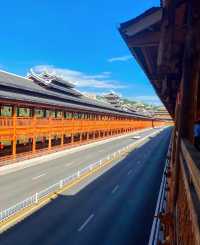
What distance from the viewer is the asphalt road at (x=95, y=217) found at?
51.7ft

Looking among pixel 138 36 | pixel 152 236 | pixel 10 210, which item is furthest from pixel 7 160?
pixel 138 36

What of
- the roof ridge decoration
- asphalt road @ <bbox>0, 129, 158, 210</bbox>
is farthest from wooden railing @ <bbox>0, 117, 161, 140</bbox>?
the roof ridge decoration

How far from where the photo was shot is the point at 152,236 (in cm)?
1576

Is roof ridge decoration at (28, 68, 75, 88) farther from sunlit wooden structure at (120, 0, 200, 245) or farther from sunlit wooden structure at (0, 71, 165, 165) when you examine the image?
sunlit wooden structure at (120, 0, 200, 245)

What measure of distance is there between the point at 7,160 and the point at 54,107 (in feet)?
44.4

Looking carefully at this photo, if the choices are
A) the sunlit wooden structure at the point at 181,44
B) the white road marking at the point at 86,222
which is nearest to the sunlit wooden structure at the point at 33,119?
the white road marking at the point at 86,222

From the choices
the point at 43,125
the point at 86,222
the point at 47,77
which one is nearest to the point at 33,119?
the point at 43,125

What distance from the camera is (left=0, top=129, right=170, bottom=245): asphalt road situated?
51.7ft

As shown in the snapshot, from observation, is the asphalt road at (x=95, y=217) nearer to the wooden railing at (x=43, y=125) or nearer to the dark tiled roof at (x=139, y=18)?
the wooden railing at (x=43, y=125)

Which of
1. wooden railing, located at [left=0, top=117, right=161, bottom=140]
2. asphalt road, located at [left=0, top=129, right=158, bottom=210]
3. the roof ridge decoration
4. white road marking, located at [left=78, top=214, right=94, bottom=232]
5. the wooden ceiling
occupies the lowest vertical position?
white road marking, located at [left=78, top=214, right=94, bottom=232]

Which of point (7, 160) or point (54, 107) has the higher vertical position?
point (54, 107)

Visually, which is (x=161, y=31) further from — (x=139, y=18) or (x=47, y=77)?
(x=47, y=77)

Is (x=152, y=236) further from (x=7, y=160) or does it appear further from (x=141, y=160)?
(x=141, y=160)

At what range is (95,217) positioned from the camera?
1930 cm
